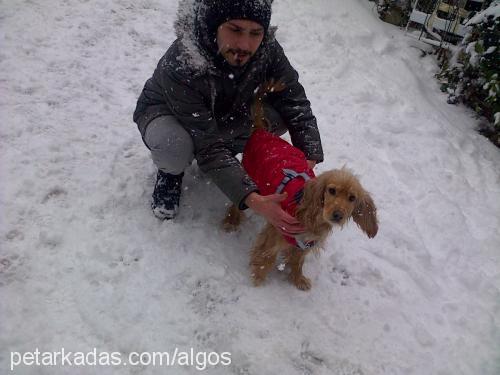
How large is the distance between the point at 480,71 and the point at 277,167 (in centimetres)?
301

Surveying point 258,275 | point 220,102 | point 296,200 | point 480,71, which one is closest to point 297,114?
point 220,102

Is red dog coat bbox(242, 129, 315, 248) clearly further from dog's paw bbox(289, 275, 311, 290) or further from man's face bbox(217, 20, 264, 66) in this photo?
man's face bbox(217, 20, 264, 66)

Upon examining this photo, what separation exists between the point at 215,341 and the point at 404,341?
1.22 metres

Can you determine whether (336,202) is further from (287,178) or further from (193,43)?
(193,43)

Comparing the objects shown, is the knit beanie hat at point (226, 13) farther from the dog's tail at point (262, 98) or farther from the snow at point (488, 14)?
the snow at point (488, 14)

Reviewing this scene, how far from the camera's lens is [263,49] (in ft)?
7.87

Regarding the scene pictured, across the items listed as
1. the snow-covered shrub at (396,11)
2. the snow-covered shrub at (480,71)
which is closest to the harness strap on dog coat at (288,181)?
the snow-covered shrub at (480,71)

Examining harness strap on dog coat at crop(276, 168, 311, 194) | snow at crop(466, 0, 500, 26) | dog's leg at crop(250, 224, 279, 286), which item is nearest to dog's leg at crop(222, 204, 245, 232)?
dog's leg at crop(250, 224, 279, 286)

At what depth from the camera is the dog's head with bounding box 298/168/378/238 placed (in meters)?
2.06

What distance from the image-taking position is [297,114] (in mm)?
2830

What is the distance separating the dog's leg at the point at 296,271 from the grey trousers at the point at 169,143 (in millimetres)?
952

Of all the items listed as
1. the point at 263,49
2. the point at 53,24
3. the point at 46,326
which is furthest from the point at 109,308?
the point at 53,24

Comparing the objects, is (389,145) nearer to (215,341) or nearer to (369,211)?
(369,211)

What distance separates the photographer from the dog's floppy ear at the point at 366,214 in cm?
217
